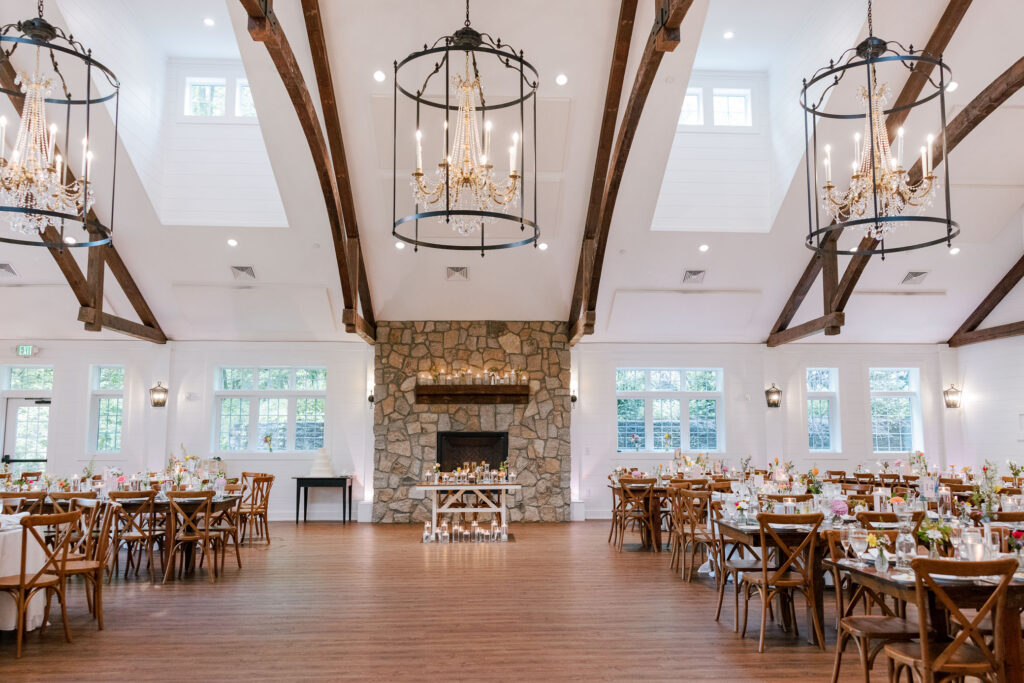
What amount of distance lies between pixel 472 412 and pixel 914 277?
25.1ft

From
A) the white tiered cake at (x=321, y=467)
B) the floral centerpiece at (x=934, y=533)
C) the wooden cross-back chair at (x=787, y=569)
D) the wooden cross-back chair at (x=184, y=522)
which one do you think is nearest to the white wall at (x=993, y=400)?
the wooden cross-back chair at (x=787, y=569)

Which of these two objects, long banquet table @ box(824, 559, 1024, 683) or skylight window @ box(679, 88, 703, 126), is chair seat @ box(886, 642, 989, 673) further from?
skylight window @ box(679, 88, 703, 126)

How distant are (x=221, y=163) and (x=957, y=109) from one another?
977 centimetres

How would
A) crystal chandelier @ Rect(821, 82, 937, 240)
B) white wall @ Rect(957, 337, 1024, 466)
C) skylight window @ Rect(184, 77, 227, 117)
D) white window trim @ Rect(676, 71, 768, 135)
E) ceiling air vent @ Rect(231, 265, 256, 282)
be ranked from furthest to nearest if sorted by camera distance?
white wall @ Rect(957, 337, 1024, 466) < ceiling air vent @ Rect(231, 265, 256, 282) < white window trim @ Rect(676, 71, 768, 135) < skylight window @ Rect(184, 77, 227, 117) < crystal chandelier @ Rect(821, 82, 937, 240)

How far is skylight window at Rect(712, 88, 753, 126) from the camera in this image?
11492 millimetres

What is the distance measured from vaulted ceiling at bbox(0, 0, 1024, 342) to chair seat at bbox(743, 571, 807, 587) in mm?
5843

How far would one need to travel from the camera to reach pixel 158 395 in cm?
1312

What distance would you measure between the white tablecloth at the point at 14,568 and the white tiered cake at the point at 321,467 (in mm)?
6844

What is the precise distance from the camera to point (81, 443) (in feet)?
43.1

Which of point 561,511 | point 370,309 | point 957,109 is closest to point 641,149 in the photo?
point 957,109

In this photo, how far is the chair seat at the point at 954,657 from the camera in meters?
3.62

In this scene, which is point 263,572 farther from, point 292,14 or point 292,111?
point 292,14

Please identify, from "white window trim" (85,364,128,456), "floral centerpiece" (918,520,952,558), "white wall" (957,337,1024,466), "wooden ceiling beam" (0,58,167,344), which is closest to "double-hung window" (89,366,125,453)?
"white window trim" (85,364,128,456)

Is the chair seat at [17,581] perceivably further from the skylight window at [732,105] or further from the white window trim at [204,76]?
the skylight window at [732,105]
